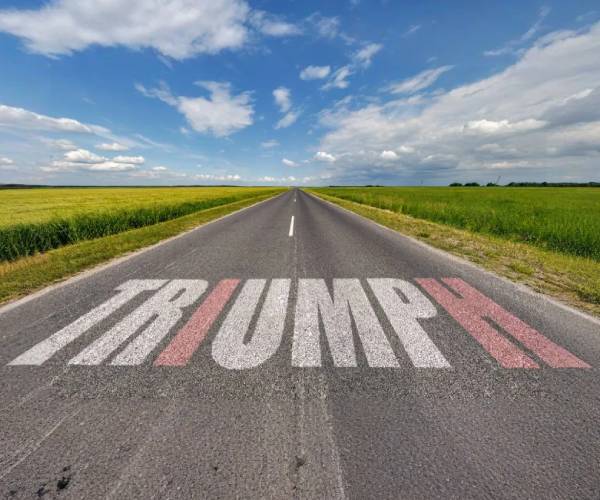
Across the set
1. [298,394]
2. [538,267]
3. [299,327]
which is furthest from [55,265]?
[538,267]

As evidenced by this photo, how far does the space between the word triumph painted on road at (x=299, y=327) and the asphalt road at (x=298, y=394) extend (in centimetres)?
2

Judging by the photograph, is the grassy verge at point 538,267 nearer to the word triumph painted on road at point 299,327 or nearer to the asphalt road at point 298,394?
the asphalt road at point 298,394

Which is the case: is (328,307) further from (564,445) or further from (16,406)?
(16,406)

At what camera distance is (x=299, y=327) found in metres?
3.46

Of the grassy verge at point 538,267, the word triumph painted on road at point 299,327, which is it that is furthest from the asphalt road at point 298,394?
the grassy verge at point 538,267

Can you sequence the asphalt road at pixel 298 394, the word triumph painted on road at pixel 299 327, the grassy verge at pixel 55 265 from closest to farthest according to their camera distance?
the asphalt road at pixel 298 394, the word triumph painted on road at pixel 299 327, the grassy verge at pixel 55 265

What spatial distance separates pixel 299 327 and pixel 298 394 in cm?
111

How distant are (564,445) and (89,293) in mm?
6242

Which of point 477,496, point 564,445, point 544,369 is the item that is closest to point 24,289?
point 477,496

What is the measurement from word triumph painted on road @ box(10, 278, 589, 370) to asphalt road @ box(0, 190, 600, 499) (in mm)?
25

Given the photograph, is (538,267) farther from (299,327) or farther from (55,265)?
(55,265)

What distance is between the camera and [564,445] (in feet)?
6.22

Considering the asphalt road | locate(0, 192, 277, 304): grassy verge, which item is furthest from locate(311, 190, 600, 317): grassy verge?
locate(0, 192, 277, 304): grassy verge

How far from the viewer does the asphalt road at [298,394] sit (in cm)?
168
